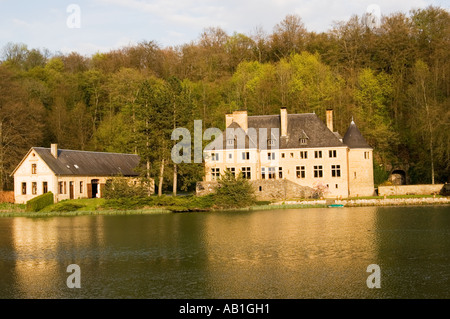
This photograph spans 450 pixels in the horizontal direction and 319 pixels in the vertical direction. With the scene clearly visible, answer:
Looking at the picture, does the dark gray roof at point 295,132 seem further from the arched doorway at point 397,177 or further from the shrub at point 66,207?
the shrub at point 66,207

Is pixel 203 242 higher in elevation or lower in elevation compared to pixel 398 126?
lower

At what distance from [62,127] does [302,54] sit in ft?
96.9

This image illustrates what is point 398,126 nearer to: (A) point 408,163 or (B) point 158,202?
(A) point 408,163

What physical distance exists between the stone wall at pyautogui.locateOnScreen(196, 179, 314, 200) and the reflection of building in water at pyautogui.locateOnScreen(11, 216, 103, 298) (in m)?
13.0

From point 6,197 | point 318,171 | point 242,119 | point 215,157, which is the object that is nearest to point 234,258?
point 215,157

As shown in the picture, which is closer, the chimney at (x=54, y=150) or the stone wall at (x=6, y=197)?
the stone wall at (x=6, y=197)

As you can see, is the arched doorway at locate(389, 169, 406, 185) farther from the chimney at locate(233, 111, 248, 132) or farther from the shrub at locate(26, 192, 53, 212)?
the shrub at locate(26, 192, 53, 212)

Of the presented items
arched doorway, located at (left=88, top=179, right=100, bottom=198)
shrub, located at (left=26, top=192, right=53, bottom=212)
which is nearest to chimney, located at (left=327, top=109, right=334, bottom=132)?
arched doorway, located at (left=88, top=179, right=100, bottom=198)

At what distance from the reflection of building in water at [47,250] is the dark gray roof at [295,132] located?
1763 centimetres

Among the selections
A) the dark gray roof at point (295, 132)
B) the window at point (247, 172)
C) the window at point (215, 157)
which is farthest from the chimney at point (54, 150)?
the window at point (247, 172)

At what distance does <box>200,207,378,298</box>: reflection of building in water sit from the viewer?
14.7 metres

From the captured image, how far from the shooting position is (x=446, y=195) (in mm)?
42688

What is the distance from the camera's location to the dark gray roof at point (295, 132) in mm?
47438
